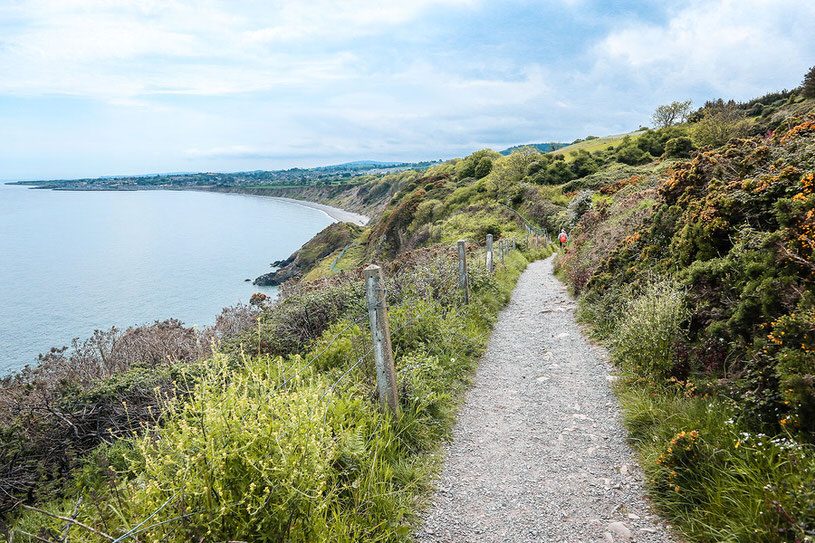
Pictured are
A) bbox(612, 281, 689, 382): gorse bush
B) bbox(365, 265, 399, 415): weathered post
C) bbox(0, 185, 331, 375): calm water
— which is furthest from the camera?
bbox(0, 185, 331, 375): calm water

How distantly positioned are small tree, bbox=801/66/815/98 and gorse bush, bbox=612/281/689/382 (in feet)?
162

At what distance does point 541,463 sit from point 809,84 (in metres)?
53.5

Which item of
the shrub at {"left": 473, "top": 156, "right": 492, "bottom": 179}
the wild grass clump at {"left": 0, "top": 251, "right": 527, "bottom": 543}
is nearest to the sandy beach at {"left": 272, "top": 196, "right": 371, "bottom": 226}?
the shrub at {"left": 473, "top": 156, "right": 492, "bottom": 179}

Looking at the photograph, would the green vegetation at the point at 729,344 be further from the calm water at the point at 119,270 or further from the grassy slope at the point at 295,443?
the calm water at the point at 119,270

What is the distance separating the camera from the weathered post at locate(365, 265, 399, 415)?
5.13 m

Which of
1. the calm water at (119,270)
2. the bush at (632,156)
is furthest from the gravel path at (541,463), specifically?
the bush at (632,156)

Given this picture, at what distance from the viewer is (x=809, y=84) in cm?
4153

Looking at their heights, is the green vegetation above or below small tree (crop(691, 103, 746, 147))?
below

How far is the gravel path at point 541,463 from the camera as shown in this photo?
13.6 ft

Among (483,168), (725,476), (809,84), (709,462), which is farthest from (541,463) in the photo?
(483,168)

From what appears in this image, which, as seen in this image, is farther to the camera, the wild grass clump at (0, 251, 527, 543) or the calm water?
the calm water

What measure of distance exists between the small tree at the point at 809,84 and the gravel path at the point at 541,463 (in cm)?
4909

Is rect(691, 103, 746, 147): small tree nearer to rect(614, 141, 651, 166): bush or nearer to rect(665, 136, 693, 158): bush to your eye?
rect(665, 136, 693, 158): bush

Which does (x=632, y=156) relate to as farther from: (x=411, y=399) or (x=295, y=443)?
(x=295, y=443)
